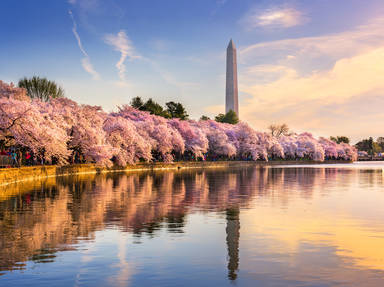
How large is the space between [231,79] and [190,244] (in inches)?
5081

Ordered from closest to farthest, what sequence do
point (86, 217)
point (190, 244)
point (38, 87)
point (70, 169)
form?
point (190, 244) < point (86, 217) < point (70, 169) < point (38, 87)

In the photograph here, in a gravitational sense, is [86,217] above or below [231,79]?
below

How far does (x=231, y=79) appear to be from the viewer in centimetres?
14012

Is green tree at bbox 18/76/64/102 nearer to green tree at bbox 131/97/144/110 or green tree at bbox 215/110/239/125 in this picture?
green tree at bbox 131/97/144/110

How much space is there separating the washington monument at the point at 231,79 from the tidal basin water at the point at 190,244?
389 ft

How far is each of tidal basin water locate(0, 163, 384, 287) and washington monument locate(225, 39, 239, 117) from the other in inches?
4672

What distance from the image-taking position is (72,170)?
2232 inches

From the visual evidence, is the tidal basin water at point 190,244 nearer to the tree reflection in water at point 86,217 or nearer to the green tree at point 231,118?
the tree reflection in water at point 86,217

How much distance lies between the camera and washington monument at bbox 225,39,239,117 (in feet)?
459

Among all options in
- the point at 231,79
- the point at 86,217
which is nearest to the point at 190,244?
the point at 86,217

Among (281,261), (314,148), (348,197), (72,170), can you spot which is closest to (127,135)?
(72,170)

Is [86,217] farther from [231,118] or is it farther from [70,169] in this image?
[231,118]

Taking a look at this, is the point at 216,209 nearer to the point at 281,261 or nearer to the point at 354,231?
the point at 354,231

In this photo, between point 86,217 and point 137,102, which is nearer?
point 86,217
